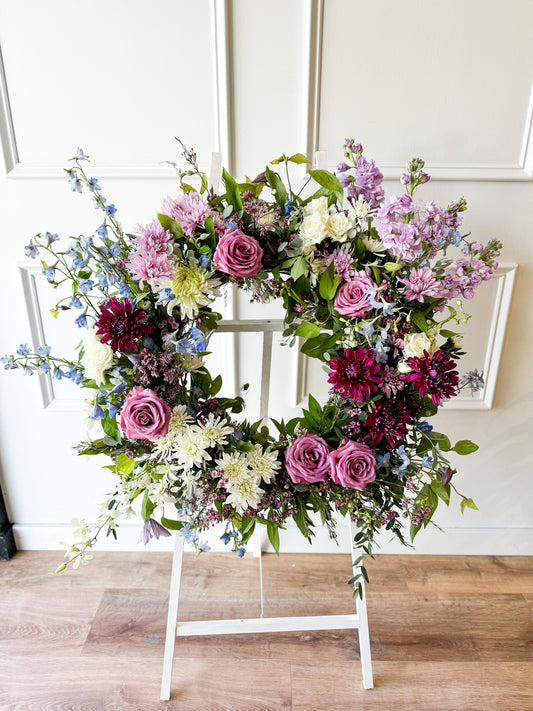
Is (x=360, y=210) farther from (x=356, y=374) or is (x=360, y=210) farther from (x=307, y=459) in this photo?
(x=307, y=459)

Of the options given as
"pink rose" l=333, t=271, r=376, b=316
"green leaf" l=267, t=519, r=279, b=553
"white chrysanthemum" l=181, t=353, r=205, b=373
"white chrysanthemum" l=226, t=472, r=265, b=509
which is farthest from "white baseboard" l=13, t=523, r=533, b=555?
"pink rose" l=333, t=271, r=376, b=316

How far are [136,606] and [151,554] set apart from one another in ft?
0.71

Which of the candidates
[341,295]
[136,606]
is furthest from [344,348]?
[136,606]

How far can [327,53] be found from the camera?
1276 mm

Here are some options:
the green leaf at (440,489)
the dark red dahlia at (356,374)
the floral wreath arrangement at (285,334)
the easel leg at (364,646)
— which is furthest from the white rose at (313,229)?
the easel leg at (364,646)

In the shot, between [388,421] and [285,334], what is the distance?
0.29 metres

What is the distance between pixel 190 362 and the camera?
3.40ft

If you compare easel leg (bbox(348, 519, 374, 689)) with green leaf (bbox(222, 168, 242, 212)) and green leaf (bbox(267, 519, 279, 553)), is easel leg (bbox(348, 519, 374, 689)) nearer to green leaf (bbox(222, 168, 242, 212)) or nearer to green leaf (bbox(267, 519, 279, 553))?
green leaf (bbox(267, 519, 279, 553))

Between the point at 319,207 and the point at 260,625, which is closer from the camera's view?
the point at 319,207

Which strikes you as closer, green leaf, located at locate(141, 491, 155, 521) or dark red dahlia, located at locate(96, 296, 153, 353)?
dark red dahlia, located at locate(96, 296, 153, 353)

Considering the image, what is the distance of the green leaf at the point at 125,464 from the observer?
41.4 inches

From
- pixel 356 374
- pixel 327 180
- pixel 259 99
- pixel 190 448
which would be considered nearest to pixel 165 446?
pixel 190 448

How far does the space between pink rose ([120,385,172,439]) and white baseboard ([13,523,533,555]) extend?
895 mm

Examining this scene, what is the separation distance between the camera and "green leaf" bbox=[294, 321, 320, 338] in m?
1.03
